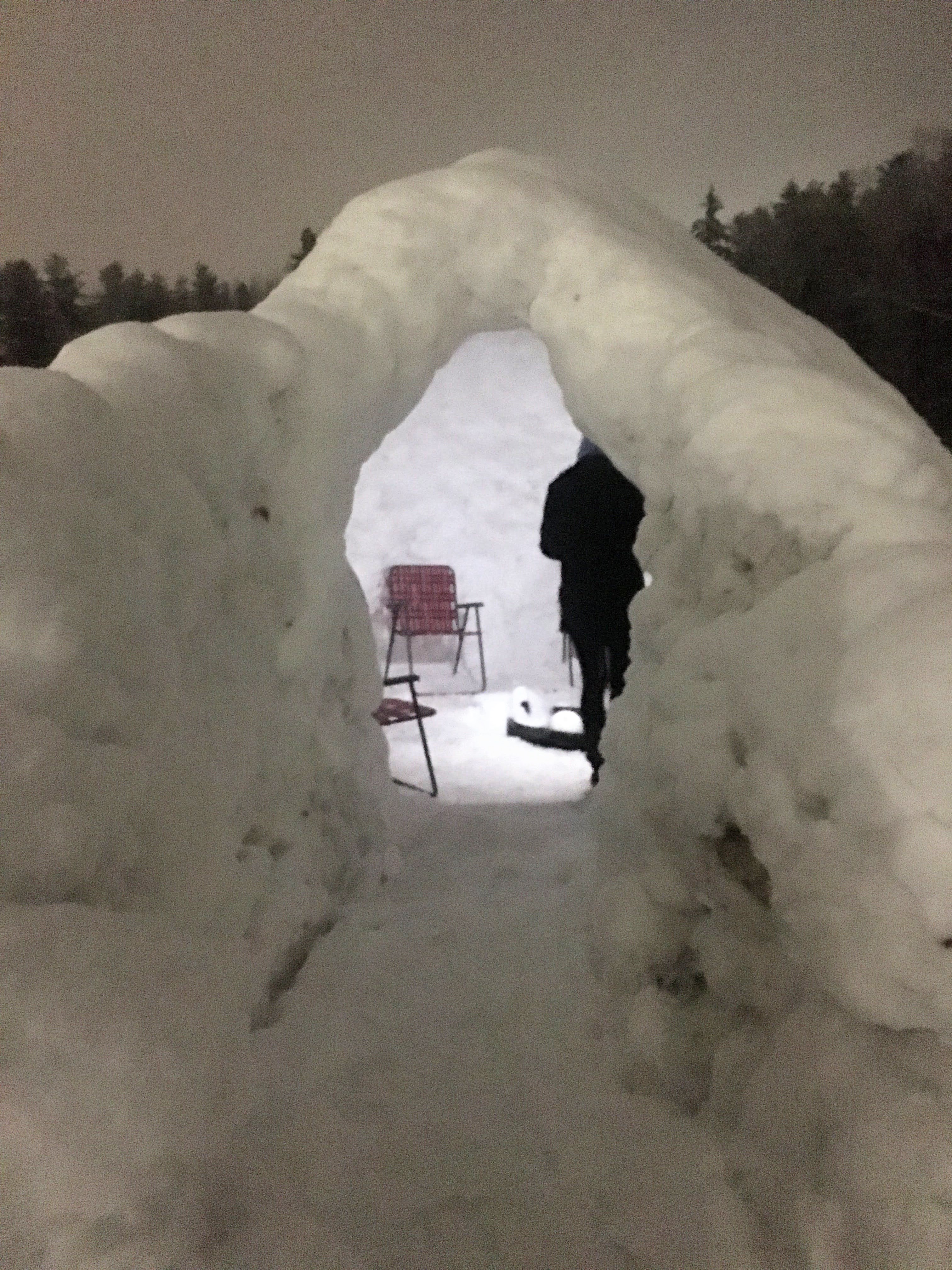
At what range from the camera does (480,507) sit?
17.8 feet

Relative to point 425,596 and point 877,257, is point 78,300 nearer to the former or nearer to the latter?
point 425,596

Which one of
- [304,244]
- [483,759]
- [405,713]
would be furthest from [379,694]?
[304,244]

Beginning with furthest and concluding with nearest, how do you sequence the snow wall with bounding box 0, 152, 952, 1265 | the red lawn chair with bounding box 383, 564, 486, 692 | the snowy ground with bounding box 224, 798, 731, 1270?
the red lawn chair with bounding box 383, 564, 486, 692 < the snowy ground with bounding box 224, 798, 731, 1270 < the snow wall with bounding box 0, 152, 952, 1265

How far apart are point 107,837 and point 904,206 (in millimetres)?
6406

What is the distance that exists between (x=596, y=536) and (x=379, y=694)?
0.98 m

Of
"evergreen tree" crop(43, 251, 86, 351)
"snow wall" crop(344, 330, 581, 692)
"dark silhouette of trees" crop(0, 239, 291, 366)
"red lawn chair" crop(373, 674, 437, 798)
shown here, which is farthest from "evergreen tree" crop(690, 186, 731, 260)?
"evergreen tree" crop(43, 251, 86, 351)

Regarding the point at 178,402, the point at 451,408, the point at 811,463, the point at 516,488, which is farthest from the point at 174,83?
the point at 811,463

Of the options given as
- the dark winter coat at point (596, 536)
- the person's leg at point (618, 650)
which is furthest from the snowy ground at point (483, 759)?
the dark winter coat at point (596, 536)

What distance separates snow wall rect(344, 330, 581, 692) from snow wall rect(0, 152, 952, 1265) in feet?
9.22

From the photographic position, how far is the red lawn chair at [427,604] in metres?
5.23

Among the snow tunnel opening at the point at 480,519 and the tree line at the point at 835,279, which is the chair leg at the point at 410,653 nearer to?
the snow tunnel opening at the point at 480,519

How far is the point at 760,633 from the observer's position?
1.36 metres

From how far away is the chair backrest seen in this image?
5.23 m

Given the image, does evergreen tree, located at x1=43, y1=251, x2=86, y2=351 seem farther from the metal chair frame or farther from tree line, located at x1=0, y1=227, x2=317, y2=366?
the metal chair frame
